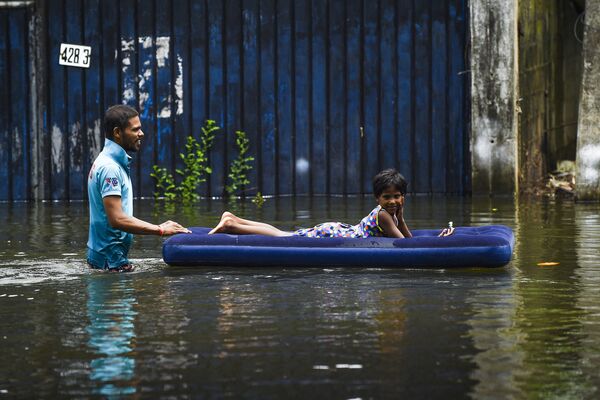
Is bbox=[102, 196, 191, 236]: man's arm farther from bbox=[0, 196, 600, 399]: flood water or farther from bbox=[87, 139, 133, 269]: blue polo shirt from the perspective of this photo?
bbox=[0, 196, 600, 399]: flood water

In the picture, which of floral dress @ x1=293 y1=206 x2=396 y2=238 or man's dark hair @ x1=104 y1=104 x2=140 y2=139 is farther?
floral dress @ x1=293 y1=206 x2=396 y2=238

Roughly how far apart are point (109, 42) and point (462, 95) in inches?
194

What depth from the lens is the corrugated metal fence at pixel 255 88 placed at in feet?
54.3

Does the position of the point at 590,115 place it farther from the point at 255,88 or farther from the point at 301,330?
the point at 301,330

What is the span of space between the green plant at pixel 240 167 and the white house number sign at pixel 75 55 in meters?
2.34

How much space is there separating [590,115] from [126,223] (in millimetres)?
8241

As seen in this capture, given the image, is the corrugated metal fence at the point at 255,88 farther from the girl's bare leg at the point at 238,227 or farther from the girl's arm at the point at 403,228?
the girl's arm at the point at 403,228

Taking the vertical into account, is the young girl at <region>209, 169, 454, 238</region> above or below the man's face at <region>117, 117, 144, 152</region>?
below

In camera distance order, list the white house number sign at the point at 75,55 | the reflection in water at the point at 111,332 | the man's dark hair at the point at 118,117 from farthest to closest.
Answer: the white house number sign at the point at 75,55
the man's dark hair at the point at 118,117
the reflection in water at the point at 111,332

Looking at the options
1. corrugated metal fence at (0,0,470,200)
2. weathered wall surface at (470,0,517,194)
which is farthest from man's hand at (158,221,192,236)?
corrugated metal fence at (0,0,470,200)

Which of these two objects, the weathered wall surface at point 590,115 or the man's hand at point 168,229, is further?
the weathered wall surface at point 590,115

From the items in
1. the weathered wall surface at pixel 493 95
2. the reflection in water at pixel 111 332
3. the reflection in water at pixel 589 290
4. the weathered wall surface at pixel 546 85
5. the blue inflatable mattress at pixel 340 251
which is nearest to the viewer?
the reflection in water at pixel 111 332

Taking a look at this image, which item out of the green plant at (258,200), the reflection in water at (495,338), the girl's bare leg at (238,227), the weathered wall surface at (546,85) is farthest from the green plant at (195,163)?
the reflection in water at (495,338)

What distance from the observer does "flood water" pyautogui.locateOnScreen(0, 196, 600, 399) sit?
4676 mm
